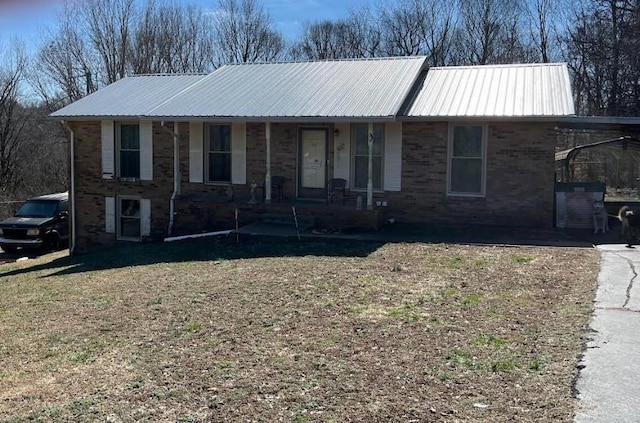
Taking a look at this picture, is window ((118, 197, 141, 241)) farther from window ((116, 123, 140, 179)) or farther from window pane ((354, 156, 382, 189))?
window pane ((354, 156, 382, 189))

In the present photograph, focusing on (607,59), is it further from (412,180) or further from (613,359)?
(613,359)

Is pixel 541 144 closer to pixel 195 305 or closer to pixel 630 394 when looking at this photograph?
pixel 195 305

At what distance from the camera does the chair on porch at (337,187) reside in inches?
605

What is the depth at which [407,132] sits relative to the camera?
47.8ft

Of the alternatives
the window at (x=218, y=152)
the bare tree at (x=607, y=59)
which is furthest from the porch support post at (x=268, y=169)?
the bare tree at (x=607, y=59)

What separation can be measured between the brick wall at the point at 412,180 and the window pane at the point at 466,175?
0.72 ft

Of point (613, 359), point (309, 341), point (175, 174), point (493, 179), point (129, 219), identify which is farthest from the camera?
point (129, 219)

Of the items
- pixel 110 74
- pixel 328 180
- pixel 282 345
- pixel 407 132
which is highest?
pixel 110 74

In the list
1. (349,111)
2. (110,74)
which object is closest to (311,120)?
(349,111)

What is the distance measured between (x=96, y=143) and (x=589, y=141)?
712 inches

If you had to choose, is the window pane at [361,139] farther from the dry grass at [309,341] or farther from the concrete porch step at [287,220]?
the dry grass at [309,341]

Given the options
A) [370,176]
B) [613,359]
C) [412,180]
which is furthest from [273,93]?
[613,359]

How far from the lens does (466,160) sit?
1423 centimetres

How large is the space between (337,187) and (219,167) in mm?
3431
